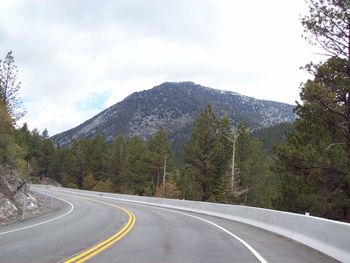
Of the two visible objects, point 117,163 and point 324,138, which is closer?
point 324,138

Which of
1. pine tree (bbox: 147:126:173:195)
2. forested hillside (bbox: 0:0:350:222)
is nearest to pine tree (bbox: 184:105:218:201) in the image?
forested hillside (bbox: 0:0:350:222)

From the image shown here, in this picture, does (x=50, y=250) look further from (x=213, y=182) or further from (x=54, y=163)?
(x=54, y=163)

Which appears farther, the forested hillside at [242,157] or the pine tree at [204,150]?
the pine tree at [204,150]

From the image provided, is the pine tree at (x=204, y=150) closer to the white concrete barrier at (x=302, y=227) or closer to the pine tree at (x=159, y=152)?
the pine tree at (x=159, y=152)

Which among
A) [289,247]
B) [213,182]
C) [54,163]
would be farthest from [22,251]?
[54,163]

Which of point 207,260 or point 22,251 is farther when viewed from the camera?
point 22,251

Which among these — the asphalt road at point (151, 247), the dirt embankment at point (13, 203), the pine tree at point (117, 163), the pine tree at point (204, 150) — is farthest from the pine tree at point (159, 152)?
the asphalt road at point (151, 247)

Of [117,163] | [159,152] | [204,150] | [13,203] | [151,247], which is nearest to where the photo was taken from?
[151,247]

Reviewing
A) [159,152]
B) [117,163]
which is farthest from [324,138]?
[117,163]

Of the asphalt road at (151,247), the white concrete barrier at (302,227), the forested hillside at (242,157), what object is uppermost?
the forested hillside at (242,157)

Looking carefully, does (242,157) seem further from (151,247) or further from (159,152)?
(151,247)

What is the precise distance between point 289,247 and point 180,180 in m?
68.8

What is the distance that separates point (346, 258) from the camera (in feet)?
37.4

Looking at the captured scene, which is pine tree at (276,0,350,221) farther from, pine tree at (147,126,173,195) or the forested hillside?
pine tree at (147,126,173,195)
